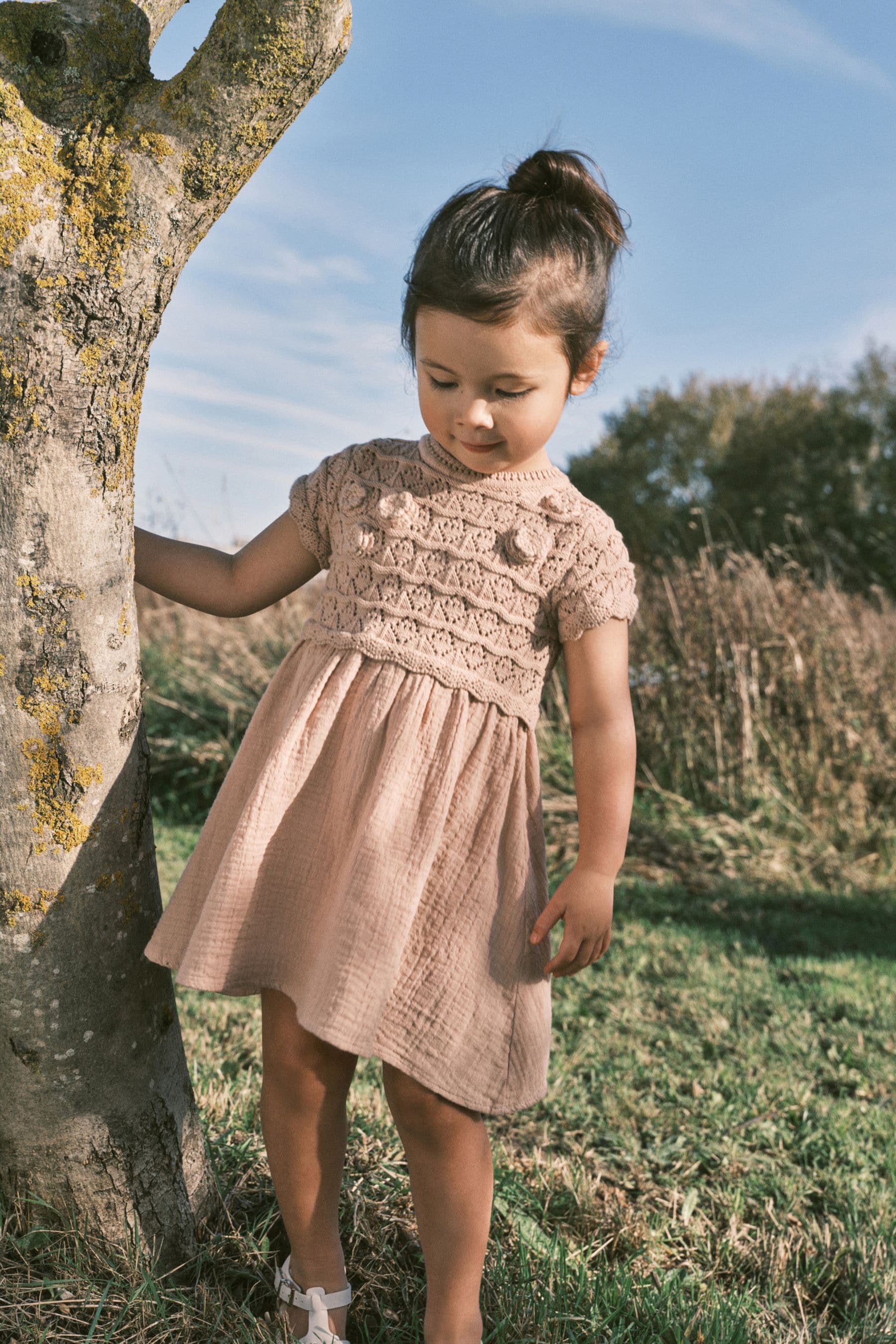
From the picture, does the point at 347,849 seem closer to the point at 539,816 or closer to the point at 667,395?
the point at 539,816

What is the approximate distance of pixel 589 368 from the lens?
5.59 feet

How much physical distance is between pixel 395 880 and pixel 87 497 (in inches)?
28.3

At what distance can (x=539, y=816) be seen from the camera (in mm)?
1677

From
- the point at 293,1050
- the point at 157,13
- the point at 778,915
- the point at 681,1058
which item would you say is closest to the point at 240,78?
the point at 157,13

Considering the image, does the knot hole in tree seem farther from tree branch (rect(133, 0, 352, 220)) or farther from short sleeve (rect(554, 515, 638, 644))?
short sleeve (rect(554, 515, 638, 644))

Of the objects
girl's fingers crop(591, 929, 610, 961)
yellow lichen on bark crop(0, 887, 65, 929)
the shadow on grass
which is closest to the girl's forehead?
girl's fingers crop(591, 929, 610, 961)

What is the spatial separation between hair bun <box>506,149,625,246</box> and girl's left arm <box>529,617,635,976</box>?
0.66 metres

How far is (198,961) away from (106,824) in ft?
0.85

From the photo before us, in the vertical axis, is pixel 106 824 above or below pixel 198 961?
above

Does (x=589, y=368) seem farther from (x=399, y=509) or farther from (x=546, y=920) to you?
(x=546, y=920)

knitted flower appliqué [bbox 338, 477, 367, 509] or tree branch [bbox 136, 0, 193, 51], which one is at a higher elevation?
tree branch [bbox 136, 0, 193, 51]

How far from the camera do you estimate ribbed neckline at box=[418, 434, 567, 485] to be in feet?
5.54

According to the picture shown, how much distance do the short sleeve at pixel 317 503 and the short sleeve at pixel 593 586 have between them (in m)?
0.42

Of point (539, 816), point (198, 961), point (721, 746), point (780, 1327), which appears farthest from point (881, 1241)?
point (721, 746)
